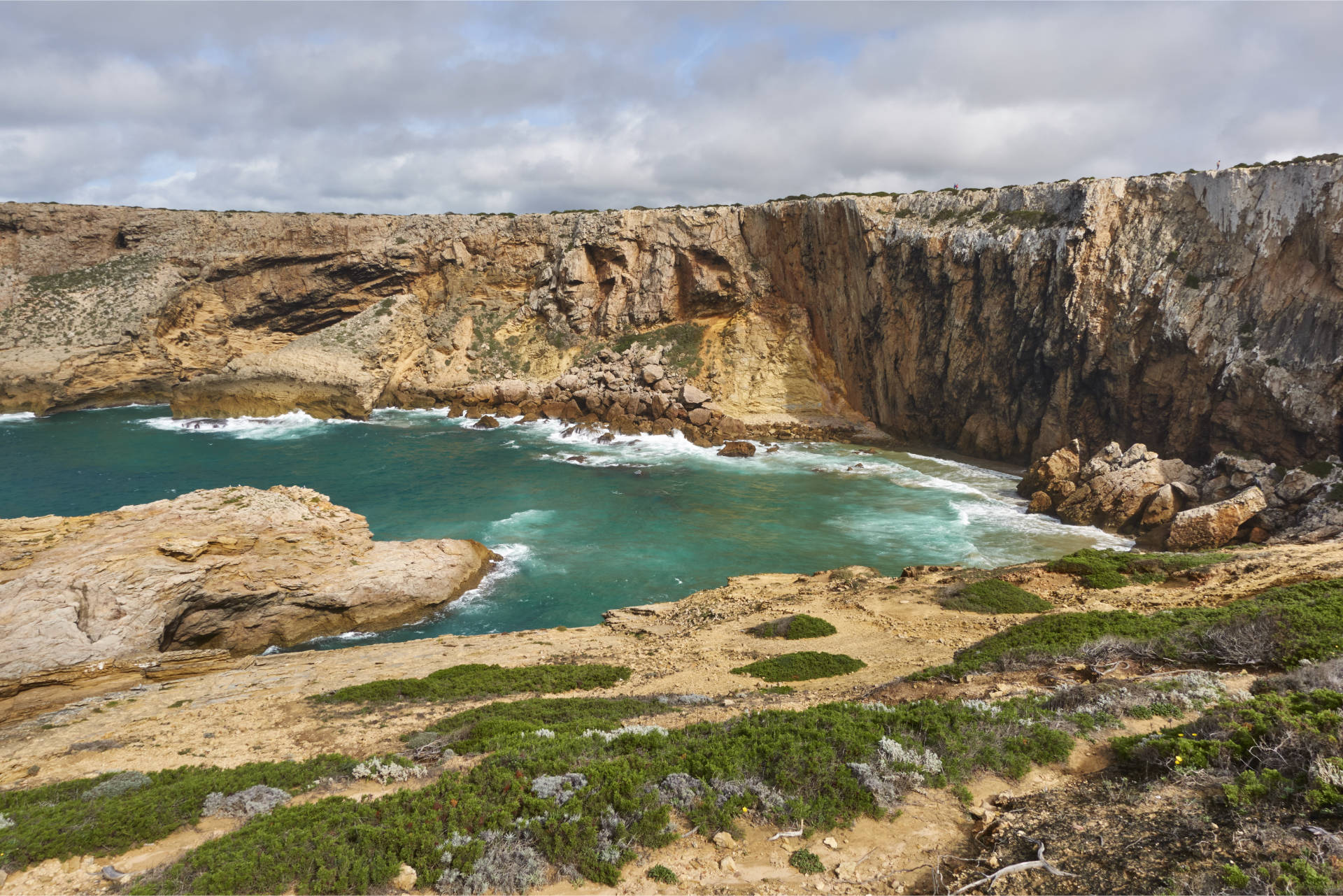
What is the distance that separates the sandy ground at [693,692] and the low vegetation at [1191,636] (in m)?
0.97

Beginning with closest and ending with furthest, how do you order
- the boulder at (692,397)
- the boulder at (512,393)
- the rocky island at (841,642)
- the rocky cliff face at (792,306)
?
the rocky island at (841,642) < the rocky cliff face at (792,306) < the boulder at (692,397) < the boulder at (512,393)

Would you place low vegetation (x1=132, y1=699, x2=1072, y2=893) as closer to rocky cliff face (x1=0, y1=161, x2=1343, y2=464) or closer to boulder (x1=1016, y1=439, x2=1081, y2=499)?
boulder (x1=1016, y1=439, x2=1081, y2=499)

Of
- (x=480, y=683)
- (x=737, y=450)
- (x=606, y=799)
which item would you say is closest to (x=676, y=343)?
(x=737, y=450)

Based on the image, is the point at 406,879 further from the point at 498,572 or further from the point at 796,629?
the point at 498,572

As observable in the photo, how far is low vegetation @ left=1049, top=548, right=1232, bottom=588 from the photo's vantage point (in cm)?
2053

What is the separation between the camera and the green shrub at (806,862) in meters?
7.61

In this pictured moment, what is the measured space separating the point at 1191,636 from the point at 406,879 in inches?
592

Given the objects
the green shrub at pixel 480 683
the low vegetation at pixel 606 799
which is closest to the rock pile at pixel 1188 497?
the low vegetation at pixel 606 799

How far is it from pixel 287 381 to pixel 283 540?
4719 centimetres

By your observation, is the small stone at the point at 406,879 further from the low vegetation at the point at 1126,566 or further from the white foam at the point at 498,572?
the low vegetation at the point at 1126,566

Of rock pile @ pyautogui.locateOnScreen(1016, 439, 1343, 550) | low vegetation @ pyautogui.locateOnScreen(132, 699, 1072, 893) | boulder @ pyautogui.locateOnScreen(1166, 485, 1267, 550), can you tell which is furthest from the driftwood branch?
boulder @ pyautogui.locateOnScreen(1166, 485, 1267, 550)

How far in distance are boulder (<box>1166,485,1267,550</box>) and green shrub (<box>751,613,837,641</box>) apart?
1897 centimetres

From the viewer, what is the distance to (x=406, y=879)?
25.3 ft

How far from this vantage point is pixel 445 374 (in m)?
70.1
